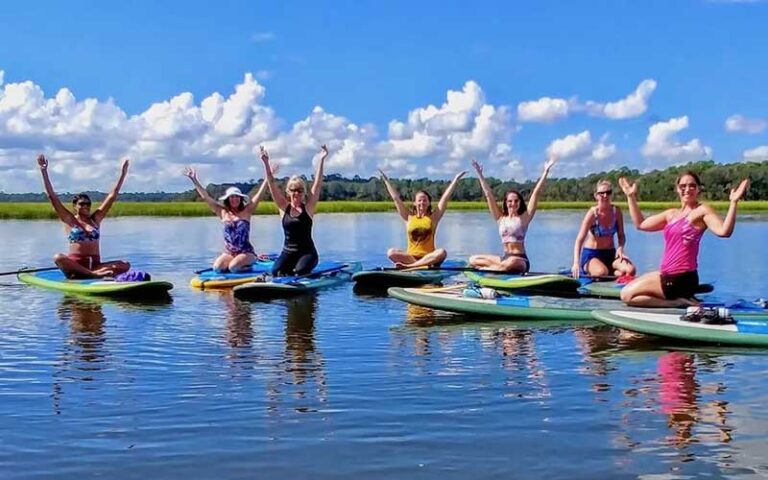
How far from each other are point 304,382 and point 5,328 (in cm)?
599

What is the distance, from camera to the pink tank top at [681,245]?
11.3m

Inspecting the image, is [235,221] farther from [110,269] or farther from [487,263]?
[487,263]

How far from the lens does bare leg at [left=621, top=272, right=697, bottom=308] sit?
11.9 meters

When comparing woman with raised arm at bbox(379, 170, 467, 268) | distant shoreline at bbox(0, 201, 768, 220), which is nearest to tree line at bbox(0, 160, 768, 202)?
→ distant shoreline at bbox(0, 201, 768, 220)

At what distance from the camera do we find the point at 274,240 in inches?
1558

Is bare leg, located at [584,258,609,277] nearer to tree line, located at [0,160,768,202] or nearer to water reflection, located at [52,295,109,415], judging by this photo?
water reflection, located at [52,295,109,415]

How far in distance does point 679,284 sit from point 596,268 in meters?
3.76

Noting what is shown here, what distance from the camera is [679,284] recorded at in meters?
11.7

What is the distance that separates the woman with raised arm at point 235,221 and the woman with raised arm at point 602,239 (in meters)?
6.11

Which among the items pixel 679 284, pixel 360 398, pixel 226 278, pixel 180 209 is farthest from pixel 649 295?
pixel 180 209

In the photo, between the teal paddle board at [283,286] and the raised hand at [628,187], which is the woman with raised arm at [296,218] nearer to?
the teal paddle board at [283,286]

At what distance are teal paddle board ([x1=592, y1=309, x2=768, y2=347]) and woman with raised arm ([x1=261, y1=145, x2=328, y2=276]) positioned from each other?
20.7ft

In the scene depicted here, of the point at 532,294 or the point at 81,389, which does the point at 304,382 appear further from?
the point at 532,294

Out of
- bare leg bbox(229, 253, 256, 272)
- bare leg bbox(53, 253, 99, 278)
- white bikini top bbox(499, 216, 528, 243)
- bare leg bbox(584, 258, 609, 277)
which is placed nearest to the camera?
bare leg bbox(584, 258, 609, 277)
